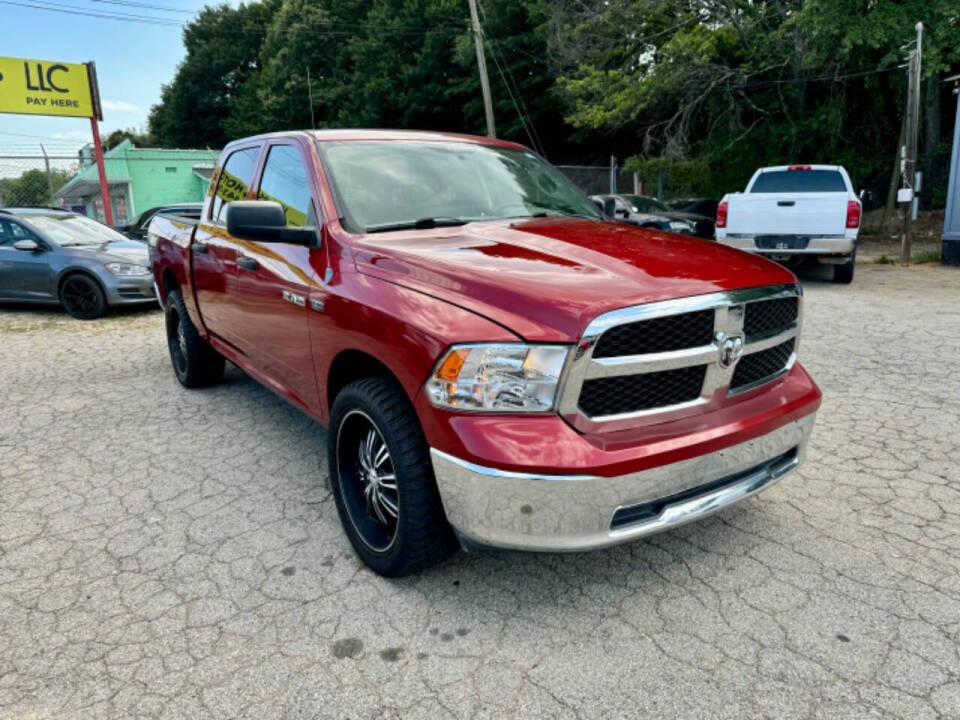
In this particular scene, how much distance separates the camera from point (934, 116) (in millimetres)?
18469

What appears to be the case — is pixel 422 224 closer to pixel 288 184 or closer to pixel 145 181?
pixel 288 184

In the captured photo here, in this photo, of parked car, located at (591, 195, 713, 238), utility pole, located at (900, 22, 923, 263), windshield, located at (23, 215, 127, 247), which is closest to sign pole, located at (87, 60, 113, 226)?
windshield, located at (23, 215, 127, 247)

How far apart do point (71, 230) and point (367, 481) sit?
9.09 meters

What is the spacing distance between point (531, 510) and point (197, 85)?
60.7 meters

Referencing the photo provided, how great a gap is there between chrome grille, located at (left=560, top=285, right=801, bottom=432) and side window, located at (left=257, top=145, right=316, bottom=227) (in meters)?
1.68

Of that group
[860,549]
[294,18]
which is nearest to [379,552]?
[860,549]

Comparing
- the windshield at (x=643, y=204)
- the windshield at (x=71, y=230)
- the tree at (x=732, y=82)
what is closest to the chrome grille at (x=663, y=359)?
the windshield at (x=71, y=230)

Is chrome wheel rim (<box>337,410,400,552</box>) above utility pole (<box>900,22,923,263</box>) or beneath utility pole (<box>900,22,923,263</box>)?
beneath

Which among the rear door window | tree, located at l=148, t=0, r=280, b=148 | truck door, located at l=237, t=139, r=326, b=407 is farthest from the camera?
tree, located at l=148, t=0, r=280, b=148

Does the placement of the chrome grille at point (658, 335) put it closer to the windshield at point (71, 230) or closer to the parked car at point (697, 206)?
the windshield at point (71, 230)

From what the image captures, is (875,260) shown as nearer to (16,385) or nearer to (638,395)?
(638,395)

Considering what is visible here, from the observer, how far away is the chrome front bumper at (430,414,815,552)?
2066 mm

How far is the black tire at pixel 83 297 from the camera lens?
8906 mm

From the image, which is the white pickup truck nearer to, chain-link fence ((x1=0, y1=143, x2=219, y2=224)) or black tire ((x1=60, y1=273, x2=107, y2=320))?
black tire ((x1=60, y1=273, x2=107, y2=320))
